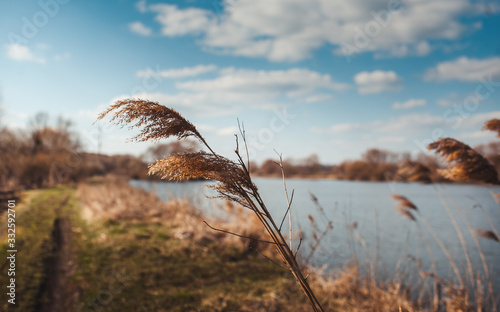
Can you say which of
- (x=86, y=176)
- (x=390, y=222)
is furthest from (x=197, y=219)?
(x=86, y=176)

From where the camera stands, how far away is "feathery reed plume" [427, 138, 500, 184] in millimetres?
3021

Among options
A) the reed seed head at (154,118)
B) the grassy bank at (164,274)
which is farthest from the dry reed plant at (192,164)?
the grassy bank at (164,274)

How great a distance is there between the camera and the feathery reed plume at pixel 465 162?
3.02 m

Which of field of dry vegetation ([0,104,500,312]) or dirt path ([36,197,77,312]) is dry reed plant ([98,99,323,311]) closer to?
field of dry vegetation ([0,104,500,312])

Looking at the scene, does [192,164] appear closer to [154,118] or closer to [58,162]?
[154,118]

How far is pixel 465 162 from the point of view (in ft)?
9.96

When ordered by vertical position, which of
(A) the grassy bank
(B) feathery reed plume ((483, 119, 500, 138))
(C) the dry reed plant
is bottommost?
(A) the grassy bank

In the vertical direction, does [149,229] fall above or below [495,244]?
above

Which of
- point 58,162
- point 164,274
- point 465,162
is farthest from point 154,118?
point 58,162

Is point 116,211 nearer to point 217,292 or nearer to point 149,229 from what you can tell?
point 149,229

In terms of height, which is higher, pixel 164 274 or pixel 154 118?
pixel 154 118

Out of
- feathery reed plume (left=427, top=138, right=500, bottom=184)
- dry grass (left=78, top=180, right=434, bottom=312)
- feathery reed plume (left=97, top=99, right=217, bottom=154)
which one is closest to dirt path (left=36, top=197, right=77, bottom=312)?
dry grass (left=78, top=180, right=434, bottom=312)

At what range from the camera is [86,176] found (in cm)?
3306

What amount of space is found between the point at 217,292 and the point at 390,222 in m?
11.1
